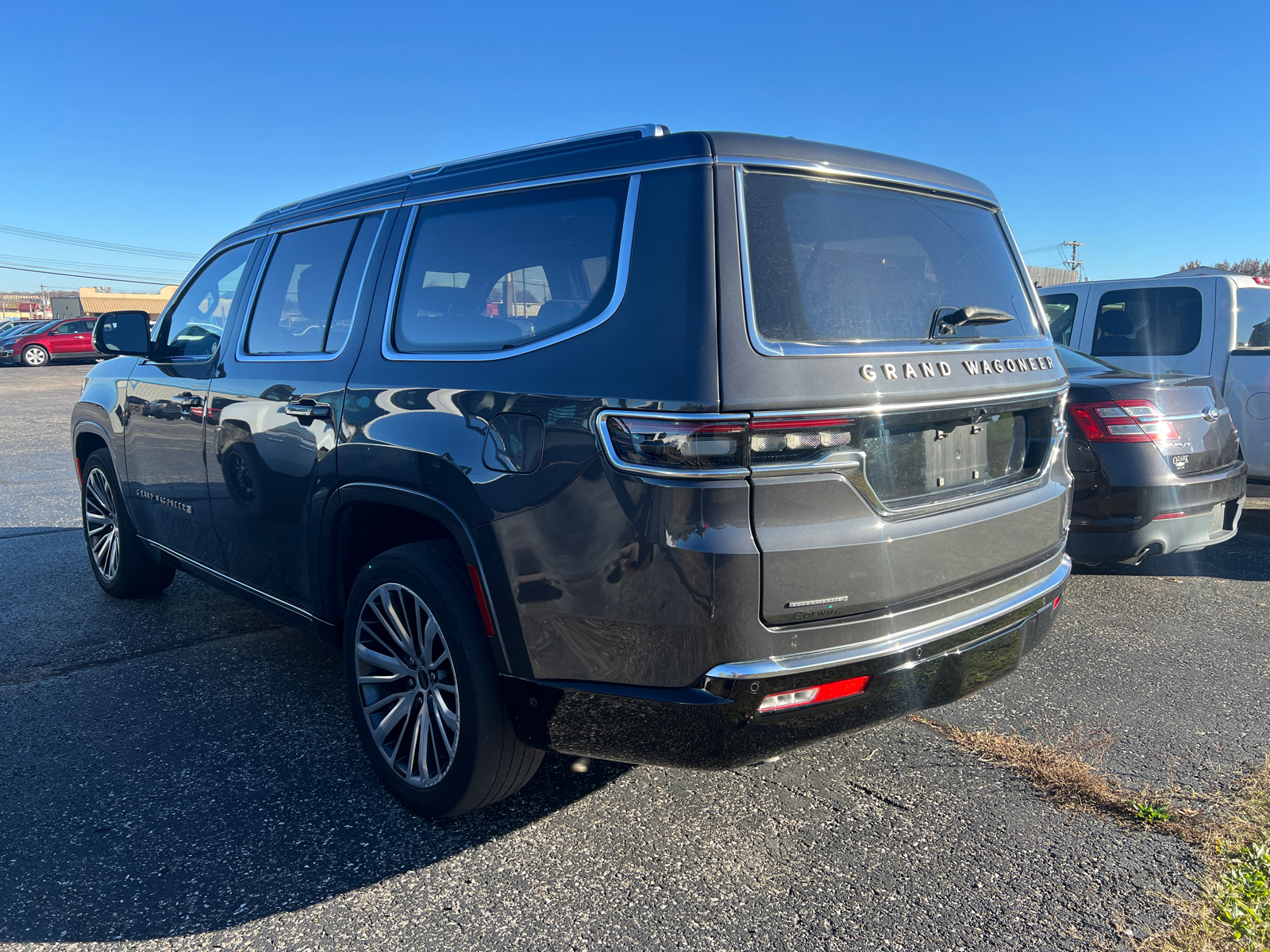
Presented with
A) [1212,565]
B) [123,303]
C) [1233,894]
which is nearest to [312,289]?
[1233,894]

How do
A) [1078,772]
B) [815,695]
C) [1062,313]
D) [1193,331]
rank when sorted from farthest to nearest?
[1062,313], [1193,331], [1078,772], [815,695]

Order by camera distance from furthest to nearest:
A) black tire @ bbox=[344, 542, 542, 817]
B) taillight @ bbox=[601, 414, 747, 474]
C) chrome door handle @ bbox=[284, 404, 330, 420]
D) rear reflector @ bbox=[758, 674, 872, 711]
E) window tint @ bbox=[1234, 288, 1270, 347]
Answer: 1. window tint @ bbox=[1234, 288, 1270, 347]
2. chrome door handle @ bbox=[284, 404, 330, 420]
3. black tire @ bbox=[344, 542, 542, 817]
4. rear reflector @ bbox=[758, 674, 872, 711]
5. taillight @ bbox=[601, 414, 747, 474]

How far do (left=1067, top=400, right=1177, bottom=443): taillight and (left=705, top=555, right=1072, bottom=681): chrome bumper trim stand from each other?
2.33 metres

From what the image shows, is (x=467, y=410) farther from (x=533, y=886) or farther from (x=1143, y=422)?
(x=1143, y=422)

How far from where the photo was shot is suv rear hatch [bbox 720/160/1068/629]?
2133 millimetres

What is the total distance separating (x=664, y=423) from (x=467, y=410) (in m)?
0.69

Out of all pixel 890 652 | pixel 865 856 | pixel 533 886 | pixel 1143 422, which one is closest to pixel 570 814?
pixel 533 886

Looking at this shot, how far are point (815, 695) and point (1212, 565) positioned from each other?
4876 millimetres

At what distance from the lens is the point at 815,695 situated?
87.7 inches

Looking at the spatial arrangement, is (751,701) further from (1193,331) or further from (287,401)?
(1193,331)

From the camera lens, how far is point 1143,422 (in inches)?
183

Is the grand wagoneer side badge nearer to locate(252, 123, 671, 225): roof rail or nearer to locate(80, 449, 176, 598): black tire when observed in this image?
locate(252, 123, 671, 225): roof rail

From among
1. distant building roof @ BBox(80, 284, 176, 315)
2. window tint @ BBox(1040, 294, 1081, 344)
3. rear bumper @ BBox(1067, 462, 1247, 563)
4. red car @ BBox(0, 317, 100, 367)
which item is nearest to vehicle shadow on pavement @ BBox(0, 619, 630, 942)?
rear bumper @ BBox(1067, 462, 1247, 563)

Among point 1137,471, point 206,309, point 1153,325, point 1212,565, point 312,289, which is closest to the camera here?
point 312,289
